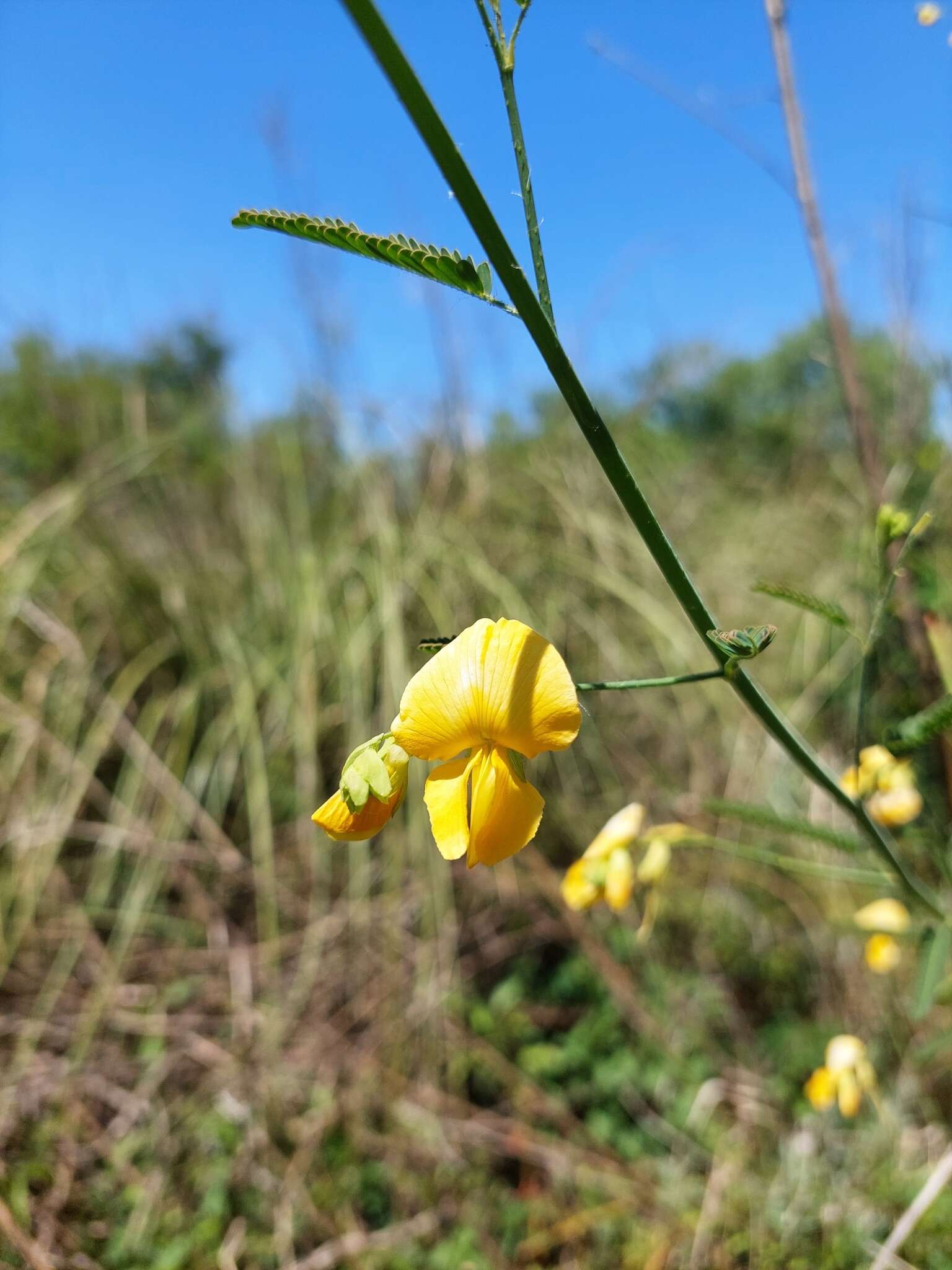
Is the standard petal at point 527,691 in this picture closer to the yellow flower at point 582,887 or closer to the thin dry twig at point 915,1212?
the yellow flower at point 582,887

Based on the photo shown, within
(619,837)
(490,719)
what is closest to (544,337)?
(490,719)

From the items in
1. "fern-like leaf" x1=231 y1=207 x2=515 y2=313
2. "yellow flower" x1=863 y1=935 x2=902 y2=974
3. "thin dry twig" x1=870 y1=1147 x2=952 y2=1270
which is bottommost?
"thin dry twig" x1=870 y1=1147 x2=952 y2=1270

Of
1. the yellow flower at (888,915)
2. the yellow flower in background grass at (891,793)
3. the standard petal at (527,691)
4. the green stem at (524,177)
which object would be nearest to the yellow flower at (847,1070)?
the yellow flower at (888,915)

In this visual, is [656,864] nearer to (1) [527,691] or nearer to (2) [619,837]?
(2) [619,837]

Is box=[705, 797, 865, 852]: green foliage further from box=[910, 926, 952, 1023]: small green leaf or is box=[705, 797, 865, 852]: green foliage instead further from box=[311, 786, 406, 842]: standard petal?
box=[311, 786, 406, 842]: standard petal

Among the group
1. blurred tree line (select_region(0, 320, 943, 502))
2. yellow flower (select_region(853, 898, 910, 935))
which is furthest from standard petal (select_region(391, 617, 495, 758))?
blurred tree line (select_region(0, 320, 943, 502))

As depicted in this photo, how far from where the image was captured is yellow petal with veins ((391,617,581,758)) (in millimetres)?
302

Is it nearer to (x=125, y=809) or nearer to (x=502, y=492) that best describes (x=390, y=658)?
(x=125, y=809)

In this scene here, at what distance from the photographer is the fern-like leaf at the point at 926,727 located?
0.34 m

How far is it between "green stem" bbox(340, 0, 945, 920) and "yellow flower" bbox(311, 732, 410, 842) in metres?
0.14

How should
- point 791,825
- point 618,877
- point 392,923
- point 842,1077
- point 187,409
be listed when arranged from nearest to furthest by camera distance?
point 791,825, point 618,877, point 842,1077, point 392,923, point 187,409

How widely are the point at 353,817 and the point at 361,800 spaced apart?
0.5 inches

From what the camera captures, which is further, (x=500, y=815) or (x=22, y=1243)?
(x=22, y=1243)

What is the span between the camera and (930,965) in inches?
19.2
